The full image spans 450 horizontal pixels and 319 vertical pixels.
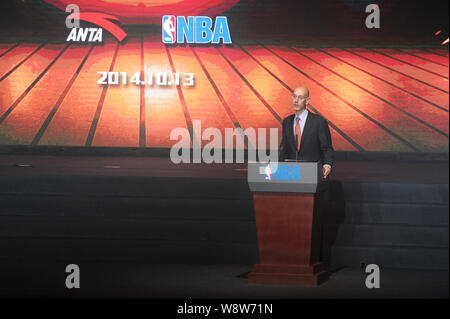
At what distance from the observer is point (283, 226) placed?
4.43 meters

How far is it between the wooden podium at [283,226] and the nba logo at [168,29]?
247 inches

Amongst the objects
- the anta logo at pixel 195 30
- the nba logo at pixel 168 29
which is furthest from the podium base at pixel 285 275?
the nba logo at pixel 168 29

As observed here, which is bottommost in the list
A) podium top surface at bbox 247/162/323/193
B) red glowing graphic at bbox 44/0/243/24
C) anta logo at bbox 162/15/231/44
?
podium top surface at bbox 247/162/323/193

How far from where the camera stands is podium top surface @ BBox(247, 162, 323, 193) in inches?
170

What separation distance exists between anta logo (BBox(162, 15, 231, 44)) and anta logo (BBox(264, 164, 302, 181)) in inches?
240

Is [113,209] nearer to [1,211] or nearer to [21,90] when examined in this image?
[1,211]

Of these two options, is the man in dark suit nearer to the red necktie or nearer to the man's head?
the red necktie

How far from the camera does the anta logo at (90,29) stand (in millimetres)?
10344

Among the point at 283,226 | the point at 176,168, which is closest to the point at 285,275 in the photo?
the point at 283,226

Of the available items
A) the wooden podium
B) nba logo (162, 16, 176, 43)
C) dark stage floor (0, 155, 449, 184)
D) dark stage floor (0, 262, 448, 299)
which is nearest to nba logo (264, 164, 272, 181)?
the wooden podium

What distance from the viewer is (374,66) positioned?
10.2 meters

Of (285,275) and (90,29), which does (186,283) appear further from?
(90,29)

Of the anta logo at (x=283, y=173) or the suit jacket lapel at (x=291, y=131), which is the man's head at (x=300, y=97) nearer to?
the suit jacket lapel at (x=291, y=131)

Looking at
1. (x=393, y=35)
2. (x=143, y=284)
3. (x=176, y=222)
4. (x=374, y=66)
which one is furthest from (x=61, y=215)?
(x=393, y=35)
